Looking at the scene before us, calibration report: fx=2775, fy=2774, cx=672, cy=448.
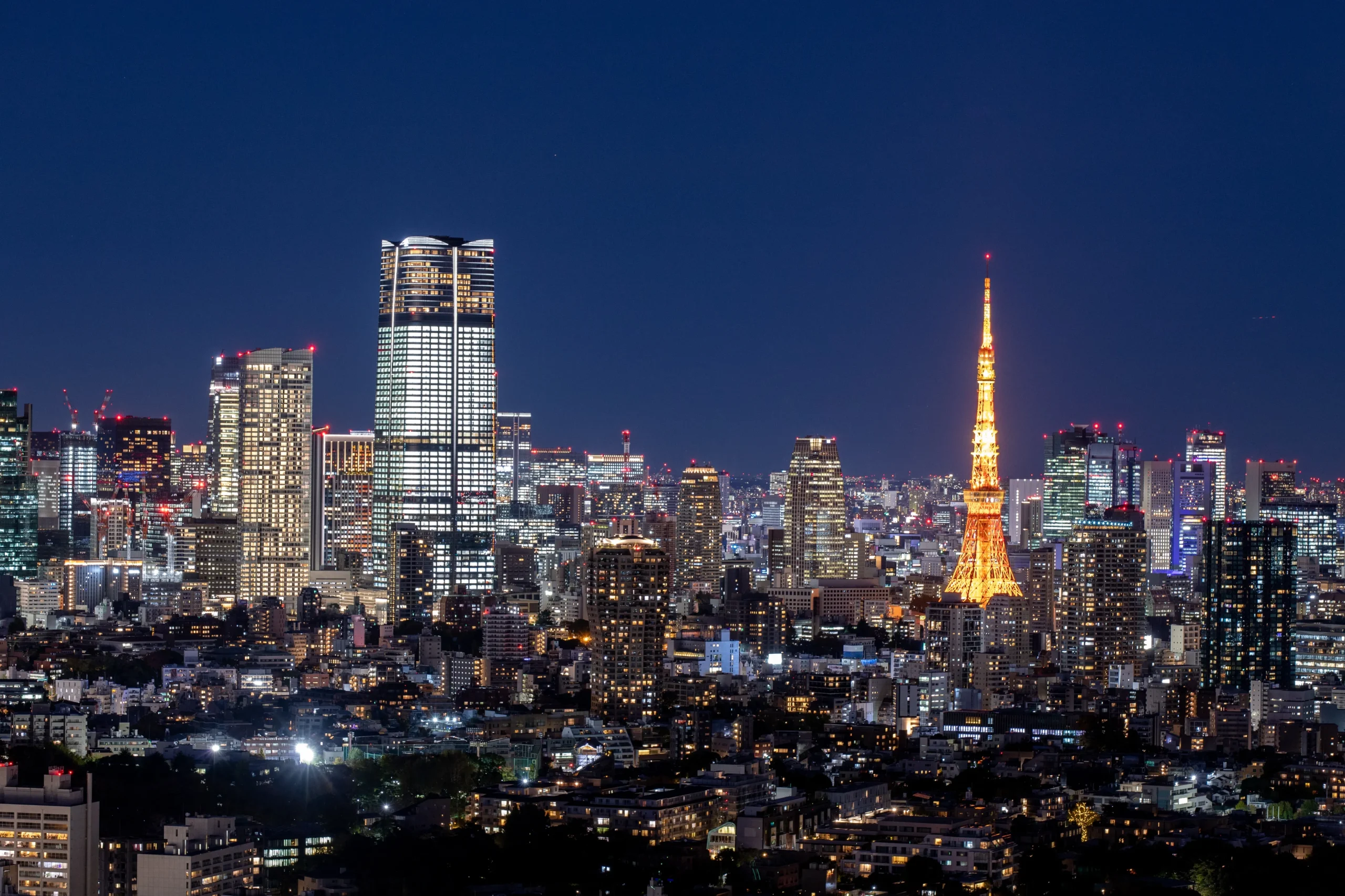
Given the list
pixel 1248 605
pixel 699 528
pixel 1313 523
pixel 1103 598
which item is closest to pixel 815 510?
pixel 699 528

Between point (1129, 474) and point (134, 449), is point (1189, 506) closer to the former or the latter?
point (1129, 474)

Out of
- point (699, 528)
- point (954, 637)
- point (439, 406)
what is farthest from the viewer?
point (699, 528)

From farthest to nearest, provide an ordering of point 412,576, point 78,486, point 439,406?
1. point 78,486
2. point 439,406
3. point 412,576

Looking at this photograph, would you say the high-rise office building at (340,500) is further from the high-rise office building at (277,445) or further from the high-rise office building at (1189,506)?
the high-rise office building at (1189,506)

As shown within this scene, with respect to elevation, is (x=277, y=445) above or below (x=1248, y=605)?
above

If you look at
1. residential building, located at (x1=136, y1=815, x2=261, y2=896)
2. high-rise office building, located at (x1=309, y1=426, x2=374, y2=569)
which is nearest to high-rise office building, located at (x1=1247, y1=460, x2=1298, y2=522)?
high-rise office building, located at (x1=309, y1=426, x2=374, y2=569)

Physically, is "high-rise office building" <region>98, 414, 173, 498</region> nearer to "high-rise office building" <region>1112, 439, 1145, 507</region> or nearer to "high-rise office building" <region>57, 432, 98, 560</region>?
"high-rise office building" <region>57, 432, 98, 560</region>

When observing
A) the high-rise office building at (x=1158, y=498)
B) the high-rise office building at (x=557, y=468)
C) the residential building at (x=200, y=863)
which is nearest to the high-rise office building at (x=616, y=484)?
the high-rise office building at (x=557, y=468)
